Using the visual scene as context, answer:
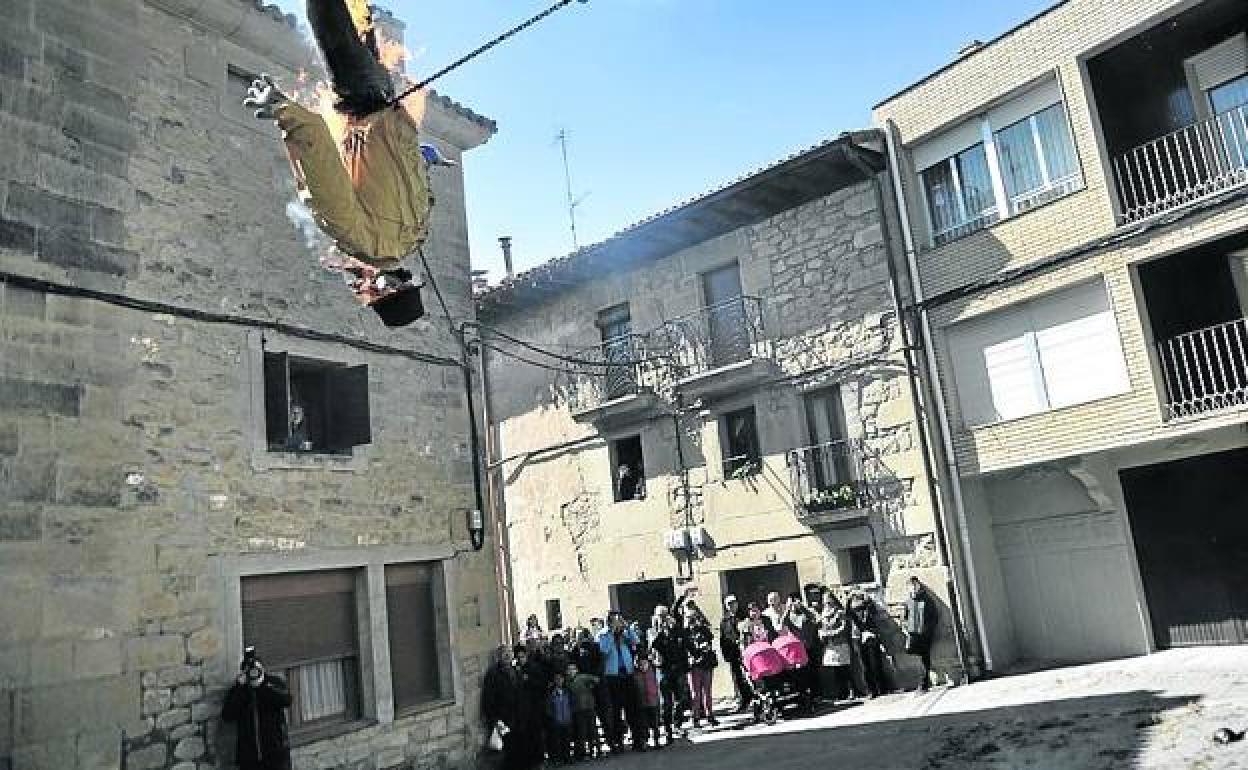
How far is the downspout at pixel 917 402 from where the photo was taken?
12.8m

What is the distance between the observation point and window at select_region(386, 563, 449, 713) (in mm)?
10117

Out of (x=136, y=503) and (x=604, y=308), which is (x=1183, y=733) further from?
(x=604, y=308)

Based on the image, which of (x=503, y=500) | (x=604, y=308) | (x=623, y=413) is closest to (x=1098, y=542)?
(x=623, y=413)

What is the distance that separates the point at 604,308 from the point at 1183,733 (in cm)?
1132

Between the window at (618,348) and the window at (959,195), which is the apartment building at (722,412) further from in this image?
the window at (959,195)

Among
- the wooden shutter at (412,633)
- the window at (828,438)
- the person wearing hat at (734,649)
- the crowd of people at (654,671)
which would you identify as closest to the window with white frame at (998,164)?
the window at (828,438)

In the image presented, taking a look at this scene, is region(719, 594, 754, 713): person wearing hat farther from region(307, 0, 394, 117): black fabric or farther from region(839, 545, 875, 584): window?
region(307, 0, 394, 117): black fabric

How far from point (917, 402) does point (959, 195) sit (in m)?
2.93

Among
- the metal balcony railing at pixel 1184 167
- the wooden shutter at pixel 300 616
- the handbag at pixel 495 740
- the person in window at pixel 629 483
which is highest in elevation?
the metal balcony railing at pixel 1184 167

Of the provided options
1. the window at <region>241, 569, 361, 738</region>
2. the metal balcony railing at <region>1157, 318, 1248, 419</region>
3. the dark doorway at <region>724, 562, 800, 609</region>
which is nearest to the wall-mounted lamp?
the window at <region>241, 569, 361, 738</region>

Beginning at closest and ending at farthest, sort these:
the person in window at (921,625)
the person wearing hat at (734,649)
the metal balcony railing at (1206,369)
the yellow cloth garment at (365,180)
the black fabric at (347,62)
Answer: the black fabric at (347,62) < the yellow cloth garment at (365,180) < the metal balcony railing at (1206,369) < the person in window at (921,625) < the person wearing hat at (734,649)

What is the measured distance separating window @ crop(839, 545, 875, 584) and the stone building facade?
5.36 metres

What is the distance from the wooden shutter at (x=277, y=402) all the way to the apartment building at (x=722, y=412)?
17.5 feet

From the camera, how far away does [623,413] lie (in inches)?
645
